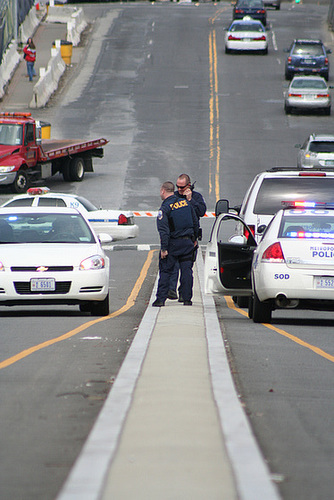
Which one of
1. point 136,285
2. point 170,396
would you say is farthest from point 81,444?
point 136,285

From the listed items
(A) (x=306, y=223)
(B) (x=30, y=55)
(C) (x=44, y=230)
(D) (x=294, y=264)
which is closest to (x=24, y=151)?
(C) (x=44, y=230)

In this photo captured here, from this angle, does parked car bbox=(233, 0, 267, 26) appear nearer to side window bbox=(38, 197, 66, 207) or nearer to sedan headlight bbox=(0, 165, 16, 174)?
sedan headlight bbox=(0, 165, 16, 174)

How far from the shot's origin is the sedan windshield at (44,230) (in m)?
14.4

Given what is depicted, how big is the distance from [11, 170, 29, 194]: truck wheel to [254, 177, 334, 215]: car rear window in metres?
19.9

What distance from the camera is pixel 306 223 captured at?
43.4ft

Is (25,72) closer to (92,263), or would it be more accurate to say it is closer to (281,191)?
(281,191)

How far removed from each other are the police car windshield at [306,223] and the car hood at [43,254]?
2548 mm

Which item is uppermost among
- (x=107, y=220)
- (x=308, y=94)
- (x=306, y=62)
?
(x=306, y=62)

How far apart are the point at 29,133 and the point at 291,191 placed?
66.3 feet

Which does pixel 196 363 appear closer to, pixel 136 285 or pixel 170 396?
pixel 170 396

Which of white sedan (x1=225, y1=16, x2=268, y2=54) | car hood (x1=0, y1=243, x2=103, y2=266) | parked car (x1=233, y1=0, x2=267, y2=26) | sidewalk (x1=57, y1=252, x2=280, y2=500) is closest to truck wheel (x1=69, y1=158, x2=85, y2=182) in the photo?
car hood (x1=0, y1=243, x2=103, y2=266)

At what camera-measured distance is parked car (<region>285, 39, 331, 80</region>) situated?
178 ft

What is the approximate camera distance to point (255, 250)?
13430 millimetres

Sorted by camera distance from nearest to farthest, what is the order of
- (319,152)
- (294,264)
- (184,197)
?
(294,264), (184,197), (319,152)
